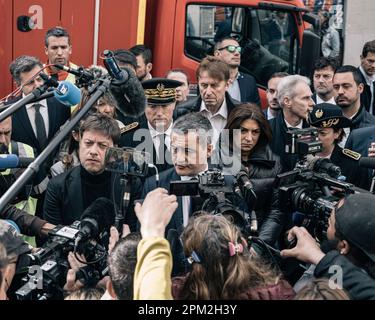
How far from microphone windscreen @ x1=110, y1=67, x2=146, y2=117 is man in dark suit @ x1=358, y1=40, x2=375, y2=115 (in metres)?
4.31

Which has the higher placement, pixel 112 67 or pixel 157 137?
pixel 112 67

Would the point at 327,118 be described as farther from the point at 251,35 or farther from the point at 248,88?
the point at 251,35

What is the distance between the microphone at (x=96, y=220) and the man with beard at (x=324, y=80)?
3.58m

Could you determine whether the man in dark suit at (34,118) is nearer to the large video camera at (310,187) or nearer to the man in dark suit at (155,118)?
the man in dark suit at (155,118)

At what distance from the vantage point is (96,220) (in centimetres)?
399

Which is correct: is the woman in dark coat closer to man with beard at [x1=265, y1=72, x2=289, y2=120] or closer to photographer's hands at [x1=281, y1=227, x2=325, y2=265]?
photographer's hands at [x1=281, y1=227, x2=325, y2=265]

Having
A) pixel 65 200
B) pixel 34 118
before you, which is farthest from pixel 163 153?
pixel 34 118

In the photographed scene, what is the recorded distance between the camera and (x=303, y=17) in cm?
828

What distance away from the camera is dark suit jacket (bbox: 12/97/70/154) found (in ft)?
19.8

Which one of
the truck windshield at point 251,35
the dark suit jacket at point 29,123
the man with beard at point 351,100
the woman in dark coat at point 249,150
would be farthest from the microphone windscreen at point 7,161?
the truck windshield at point 251,35

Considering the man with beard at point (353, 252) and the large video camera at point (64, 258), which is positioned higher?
the man with beard at point (353, 252)

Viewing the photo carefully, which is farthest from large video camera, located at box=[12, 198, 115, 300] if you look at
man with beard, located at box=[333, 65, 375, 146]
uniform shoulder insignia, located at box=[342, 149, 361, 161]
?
man with beard, located at box=[333, 65, 375, 146]

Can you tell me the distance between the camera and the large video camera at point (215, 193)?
3.87 metres

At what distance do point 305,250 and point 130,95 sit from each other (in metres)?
1.20
